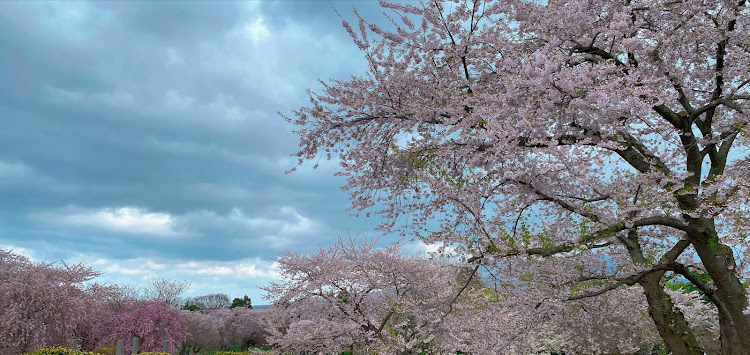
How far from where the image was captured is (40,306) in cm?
1792

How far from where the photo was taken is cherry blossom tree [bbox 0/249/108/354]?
1703 cm

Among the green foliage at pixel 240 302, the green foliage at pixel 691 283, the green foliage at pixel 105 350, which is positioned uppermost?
the green foliage at pixel 240 302

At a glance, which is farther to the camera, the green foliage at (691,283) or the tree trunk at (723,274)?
the green foliage at (691,283)

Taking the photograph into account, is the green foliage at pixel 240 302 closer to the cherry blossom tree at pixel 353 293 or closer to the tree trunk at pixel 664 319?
the cherry blossom tree at pixel 353 293

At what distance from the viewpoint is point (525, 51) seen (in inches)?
281

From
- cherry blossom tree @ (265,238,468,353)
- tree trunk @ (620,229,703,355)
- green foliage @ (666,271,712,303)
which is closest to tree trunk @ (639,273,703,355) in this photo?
tree trunk @ (620,229,703,355)

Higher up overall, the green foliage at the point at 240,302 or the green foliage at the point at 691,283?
the green foliage at the point at 240,302

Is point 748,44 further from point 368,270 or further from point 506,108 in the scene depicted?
point 368,270

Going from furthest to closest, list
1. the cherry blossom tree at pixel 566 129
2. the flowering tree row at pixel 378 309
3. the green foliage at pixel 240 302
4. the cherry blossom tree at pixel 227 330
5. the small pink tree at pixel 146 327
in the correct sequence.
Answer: the green foliage at pixel 240 302 → the cherry blossom tree at pixel 227 330 → the small pink tree at pixel 146 327 → the flowering tree row at pixel 378 309 → the cherry blossom tree at pixel 566 129

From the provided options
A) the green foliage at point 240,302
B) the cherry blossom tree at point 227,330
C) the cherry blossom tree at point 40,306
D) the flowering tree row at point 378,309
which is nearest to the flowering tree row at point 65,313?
the cherry blossom tree at point 40,306

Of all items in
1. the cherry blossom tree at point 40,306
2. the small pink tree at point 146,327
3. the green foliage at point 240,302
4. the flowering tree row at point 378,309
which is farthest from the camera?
the green foliage at point 240,302

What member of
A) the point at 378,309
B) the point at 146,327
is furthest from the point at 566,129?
the point at 146,327

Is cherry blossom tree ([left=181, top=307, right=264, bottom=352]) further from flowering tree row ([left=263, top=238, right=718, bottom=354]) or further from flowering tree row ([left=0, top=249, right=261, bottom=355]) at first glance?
flowering tree row ([left=263, top=238, right=718, bottom=354])

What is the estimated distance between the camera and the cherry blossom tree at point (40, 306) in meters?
17.0
